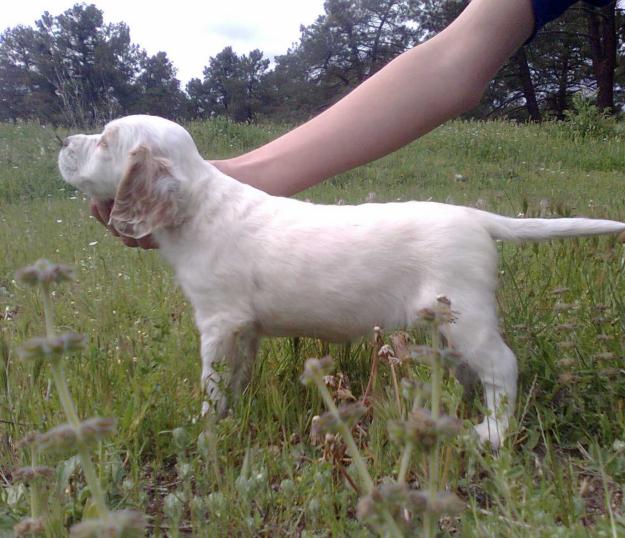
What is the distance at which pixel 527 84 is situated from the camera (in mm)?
30422

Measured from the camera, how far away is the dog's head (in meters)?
2.40

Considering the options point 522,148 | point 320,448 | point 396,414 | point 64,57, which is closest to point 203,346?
point 320,448

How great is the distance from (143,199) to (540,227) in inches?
54.2

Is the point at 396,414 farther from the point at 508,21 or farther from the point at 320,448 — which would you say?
the point at 508,21

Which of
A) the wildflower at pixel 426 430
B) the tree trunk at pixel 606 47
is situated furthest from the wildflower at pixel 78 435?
the tree trunk at pixel 606 47

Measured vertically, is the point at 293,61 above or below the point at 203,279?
above

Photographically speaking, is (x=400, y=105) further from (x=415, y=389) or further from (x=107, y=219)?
(x=415, y=389)

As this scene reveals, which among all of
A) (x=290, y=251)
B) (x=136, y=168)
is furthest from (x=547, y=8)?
(x=136, y=168)

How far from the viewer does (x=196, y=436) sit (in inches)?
75.0

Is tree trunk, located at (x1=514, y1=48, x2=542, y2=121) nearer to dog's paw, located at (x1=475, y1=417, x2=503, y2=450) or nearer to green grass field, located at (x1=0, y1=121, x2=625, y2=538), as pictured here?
green grass field, located at (x1=0, y1=121, x2=625, y2=538)

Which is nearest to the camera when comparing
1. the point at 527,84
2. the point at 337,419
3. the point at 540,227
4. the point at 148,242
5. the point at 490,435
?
the point at 337,419

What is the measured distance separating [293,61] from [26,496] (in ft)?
132

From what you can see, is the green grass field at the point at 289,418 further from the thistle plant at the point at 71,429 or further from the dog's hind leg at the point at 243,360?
the thistle plant at the point at 71,429

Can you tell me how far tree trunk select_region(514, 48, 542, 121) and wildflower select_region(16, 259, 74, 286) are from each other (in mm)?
31648
